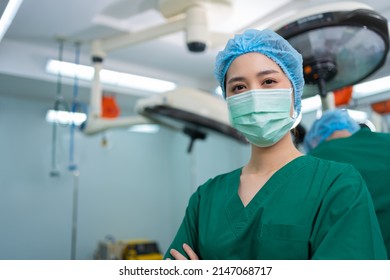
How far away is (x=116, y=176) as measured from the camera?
3512mm

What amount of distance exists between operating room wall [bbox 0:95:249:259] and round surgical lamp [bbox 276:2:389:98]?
0.69 metres

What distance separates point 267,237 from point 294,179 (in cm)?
16

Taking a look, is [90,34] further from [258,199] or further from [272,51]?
[258,199]

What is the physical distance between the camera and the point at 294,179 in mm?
838

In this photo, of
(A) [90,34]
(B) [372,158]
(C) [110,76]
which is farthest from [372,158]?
(C) [110,76]

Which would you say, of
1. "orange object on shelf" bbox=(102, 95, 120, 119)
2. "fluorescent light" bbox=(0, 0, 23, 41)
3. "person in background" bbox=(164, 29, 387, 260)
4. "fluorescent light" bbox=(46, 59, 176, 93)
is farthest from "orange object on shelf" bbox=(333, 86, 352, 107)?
"fluorescent light" bbox=(0, 0, 23, 41)

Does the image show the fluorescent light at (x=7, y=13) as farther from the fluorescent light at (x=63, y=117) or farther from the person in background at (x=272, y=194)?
the fluorescent light at (x=63, y=117)

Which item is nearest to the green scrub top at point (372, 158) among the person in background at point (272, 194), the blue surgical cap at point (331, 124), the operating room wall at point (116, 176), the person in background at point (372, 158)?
the person in background at point (372, 158)

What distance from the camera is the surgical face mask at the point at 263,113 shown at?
0.84 metres

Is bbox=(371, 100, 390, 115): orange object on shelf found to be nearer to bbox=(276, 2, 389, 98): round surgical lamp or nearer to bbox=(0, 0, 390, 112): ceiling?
bbox=(0, 0, 390, 112): ceiling

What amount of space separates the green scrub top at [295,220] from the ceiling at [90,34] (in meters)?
0.92

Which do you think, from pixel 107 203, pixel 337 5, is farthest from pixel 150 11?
pixel 107 203

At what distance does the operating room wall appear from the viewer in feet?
6.17
